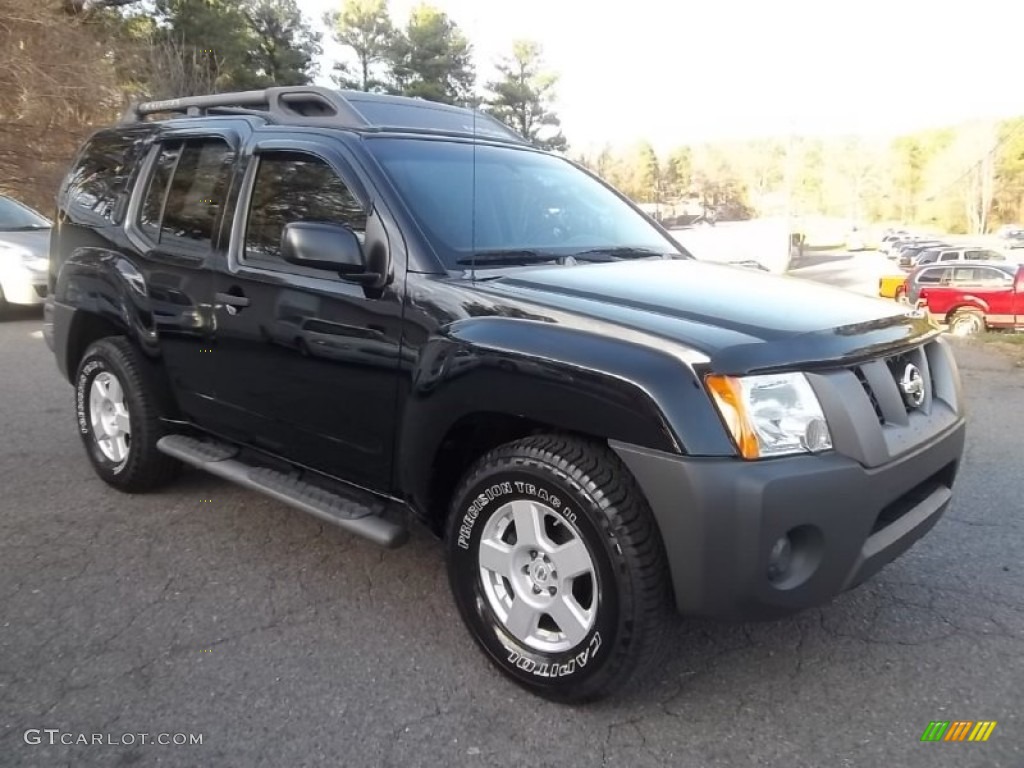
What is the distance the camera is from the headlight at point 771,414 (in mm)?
2287

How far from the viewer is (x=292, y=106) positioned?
12.2 feet

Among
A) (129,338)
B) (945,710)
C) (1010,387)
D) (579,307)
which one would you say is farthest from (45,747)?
(1010,387)

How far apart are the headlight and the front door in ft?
4.00

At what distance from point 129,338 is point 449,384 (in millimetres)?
2300

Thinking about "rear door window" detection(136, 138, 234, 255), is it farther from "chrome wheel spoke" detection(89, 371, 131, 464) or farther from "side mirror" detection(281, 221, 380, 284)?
"side mirror" detection(281, 221, 380, 284)

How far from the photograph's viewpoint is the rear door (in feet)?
12.3

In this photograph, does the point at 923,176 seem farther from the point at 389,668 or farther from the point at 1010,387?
the point at 389,668

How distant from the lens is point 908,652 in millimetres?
2918

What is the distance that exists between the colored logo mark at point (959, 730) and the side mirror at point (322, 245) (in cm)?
236

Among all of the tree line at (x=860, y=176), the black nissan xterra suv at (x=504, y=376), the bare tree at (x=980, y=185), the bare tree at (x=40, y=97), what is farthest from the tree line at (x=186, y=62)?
the bare tree at (x=980, y=185)

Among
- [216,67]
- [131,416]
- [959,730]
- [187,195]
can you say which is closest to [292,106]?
[187,195]

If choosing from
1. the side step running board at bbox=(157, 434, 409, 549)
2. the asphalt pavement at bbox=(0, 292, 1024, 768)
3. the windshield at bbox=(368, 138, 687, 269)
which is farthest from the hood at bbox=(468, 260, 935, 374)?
the asphalt pavement at bbox=(0, 292, 1024, 768)

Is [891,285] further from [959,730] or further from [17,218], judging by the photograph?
[959,730]

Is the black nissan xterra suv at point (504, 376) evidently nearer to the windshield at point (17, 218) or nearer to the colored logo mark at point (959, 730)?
the colored logo mark at point (959, 730)
